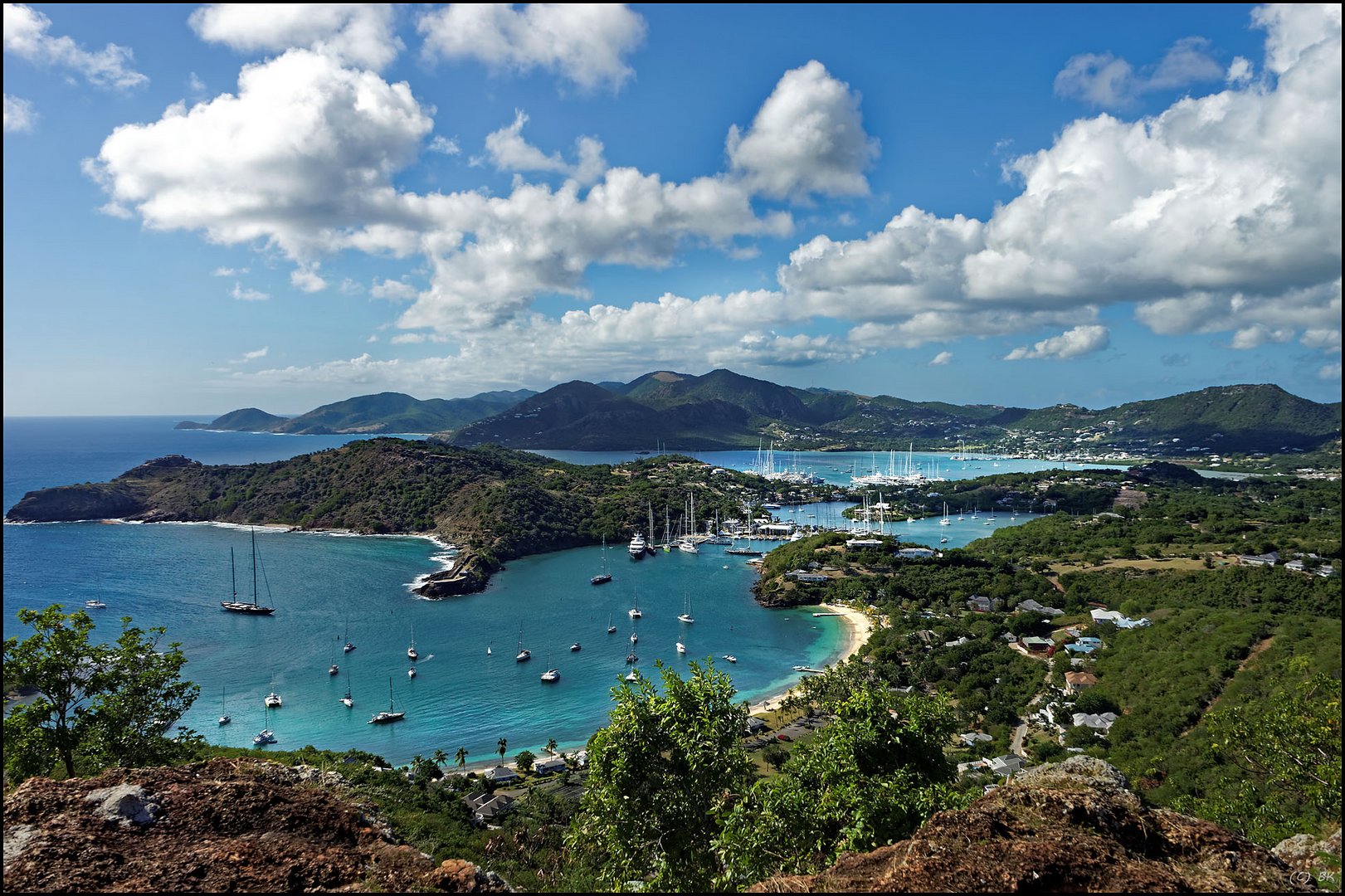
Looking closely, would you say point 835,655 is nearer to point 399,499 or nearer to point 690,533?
point 690,533

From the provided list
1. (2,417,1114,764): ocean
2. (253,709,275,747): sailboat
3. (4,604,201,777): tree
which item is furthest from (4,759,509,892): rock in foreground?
(253,709,275,747): sailboat

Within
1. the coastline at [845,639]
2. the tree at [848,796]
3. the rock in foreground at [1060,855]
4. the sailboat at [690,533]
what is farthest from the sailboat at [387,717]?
the sailboat at [690,533]

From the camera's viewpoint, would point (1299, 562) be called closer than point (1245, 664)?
No

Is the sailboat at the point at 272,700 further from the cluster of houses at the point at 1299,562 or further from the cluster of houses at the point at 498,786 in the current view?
the cluster of houses at the point at 1299,562

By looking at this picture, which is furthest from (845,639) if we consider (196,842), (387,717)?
(196,842)

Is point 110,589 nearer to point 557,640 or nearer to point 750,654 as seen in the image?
point 557,640

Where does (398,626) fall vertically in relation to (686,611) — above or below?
above
